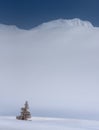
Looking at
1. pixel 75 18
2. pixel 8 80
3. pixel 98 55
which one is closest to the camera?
pixel 75 18

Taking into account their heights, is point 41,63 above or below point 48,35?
below


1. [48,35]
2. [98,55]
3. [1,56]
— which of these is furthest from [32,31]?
[98,55]

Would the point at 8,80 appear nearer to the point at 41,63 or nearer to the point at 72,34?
the point at 41,63

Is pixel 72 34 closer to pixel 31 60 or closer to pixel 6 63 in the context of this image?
pixel 31 60

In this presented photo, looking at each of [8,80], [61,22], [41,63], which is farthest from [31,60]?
[61,22]

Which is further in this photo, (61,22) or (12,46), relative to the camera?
(12,46)

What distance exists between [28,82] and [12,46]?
184 centimetres

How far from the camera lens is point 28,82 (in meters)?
11.7

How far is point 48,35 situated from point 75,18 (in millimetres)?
2330

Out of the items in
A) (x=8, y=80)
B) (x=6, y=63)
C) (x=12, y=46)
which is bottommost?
(x=8, y=80)

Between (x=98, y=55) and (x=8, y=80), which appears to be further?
(x=98, y=55)

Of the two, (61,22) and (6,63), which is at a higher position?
(61,22)

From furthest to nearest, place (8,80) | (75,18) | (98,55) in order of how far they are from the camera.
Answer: (98,55) < (8,80) < (75,18)

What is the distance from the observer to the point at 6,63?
466 inches
